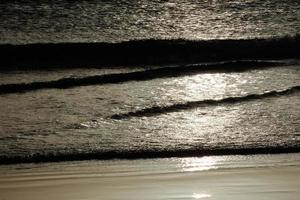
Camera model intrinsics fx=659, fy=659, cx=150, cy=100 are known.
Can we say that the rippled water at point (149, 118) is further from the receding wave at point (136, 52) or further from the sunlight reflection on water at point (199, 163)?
the receding wave at point (136, 52)

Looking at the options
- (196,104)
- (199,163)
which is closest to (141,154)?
(199,163)

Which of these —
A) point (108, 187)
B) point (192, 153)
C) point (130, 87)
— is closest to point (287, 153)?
point (192, 153)

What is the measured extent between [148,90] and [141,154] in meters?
0.75

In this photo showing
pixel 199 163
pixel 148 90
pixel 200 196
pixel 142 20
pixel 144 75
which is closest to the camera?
pixel 200 196

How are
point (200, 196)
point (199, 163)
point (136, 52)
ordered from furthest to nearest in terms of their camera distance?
A: point (136, 52) < point (199, 163) < point (200, 196)

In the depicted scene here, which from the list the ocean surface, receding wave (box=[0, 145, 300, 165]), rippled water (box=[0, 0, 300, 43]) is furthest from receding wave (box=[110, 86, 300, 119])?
rippled water (box=[0, 0, 300, 43])

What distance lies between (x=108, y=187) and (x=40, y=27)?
1906 millimetres

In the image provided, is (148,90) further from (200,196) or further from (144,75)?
(200,196)

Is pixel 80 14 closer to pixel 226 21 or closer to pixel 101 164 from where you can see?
pixel 226 21

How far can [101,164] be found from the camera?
5.86 feet

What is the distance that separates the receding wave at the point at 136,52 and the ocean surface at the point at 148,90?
22 millimetres

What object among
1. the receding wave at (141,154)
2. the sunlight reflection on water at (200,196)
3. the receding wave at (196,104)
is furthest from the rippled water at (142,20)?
the sunlight reflection on water at (200,196)

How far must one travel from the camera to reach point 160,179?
1644mm

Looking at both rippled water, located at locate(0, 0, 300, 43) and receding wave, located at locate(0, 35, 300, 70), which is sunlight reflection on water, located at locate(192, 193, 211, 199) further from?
rippled water, located at locate(0, 0, 300, 43)
